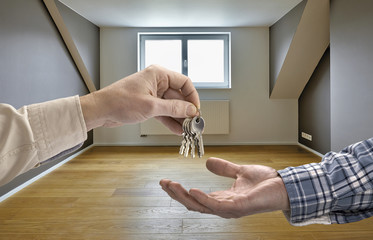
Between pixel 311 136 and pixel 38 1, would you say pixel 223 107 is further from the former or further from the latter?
pixel 38 1

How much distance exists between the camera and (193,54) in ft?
17.7

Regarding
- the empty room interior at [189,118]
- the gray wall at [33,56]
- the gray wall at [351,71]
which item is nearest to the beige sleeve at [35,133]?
the empty room interior at [189,118]

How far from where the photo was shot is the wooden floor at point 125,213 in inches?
76.2

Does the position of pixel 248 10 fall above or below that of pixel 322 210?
above

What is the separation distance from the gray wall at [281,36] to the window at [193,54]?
79 cm

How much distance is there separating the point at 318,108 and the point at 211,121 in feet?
5.87

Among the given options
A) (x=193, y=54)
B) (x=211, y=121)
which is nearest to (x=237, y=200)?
(x=211, y=121)

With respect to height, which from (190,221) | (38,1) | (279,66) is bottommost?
(190,221)

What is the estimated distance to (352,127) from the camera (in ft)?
9.26

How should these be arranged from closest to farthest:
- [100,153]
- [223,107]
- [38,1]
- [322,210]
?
[322,210]
[38,1]
[100,153]
[223,107]

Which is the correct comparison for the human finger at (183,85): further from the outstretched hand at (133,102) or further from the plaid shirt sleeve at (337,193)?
the plaid shirt sleeve at (337,193)

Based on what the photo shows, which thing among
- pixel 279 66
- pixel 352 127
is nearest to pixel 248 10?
pixel 279 66

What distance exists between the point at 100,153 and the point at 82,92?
1.06 metres

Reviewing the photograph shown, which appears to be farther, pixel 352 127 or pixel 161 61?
pixel 161 61
